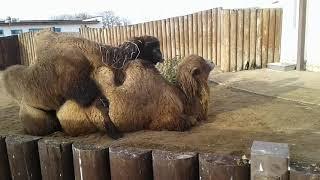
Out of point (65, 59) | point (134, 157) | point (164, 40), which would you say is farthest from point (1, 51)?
point (134, 157)

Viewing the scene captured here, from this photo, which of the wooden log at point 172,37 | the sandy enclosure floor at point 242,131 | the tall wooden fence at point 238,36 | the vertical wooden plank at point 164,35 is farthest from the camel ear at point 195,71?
the vertical wooden plank at point 164,35

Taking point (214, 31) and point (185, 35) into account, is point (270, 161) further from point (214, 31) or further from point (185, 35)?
point (185, 35)

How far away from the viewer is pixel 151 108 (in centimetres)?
406

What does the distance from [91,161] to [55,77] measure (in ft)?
4.30

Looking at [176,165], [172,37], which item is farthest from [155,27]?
[176,165]

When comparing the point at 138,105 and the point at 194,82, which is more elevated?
the point at 194,82

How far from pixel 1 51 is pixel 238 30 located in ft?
38.4

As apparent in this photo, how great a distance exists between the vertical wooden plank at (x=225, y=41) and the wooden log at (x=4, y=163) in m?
7.59

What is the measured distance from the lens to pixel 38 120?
4.31 metres

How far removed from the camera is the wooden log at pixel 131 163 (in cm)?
280

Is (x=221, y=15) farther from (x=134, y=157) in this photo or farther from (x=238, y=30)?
(x=134, y=157)

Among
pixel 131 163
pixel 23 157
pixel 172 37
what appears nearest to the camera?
pixel 131 163

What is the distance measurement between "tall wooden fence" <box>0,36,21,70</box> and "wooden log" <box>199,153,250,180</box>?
16571mm

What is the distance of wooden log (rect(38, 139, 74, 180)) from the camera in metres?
3.08
